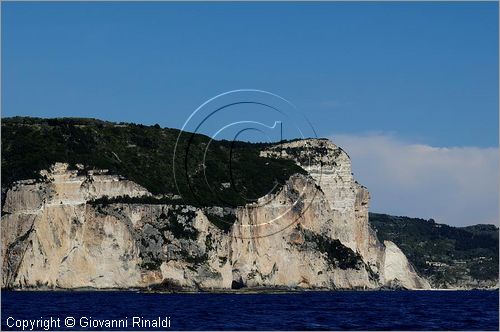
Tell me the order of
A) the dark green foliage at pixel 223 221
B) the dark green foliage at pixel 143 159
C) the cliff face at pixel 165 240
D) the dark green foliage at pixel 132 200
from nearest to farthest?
1. the cliff face at pixel 165 240
2. the dark green foliage at pixel 132 200
3. the dark green foliage at pixel 143 159
4. the dark green foliage at pixel 223 221

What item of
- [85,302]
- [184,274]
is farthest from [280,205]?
[85,302]

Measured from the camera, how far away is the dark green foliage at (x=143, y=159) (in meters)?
125

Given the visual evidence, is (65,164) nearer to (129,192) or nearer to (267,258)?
(129,192)

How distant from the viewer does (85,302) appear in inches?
3381

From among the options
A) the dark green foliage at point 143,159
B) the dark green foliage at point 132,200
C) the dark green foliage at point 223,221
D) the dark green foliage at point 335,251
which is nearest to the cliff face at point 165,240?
the dark green foliage at point 335,251

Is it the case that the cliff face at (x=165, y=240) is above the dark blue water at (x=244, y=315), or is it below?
above

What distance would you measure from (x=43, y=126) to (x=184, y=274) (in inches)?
1211

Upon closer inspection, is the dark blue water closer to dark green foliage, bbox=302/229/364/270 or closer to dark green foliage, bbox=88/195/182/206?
dark green foliage, bbox=88/195/182/206

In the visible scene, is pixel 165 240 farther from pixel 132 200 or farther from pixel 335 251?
pixel 335 251

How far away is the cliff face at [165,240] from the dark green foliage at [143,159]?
2.88 metres

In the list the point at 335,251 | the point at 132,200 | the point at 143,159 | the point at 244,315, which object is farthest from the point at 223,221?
the point at 244,315

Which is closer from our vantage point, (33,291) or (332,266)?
(33,291)

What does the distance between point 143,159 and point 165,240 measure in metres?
19.7

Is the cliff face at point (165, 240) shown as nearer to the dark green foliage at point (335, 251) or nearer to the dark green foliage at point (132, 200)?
the dark green foliage at point (335, 251)
